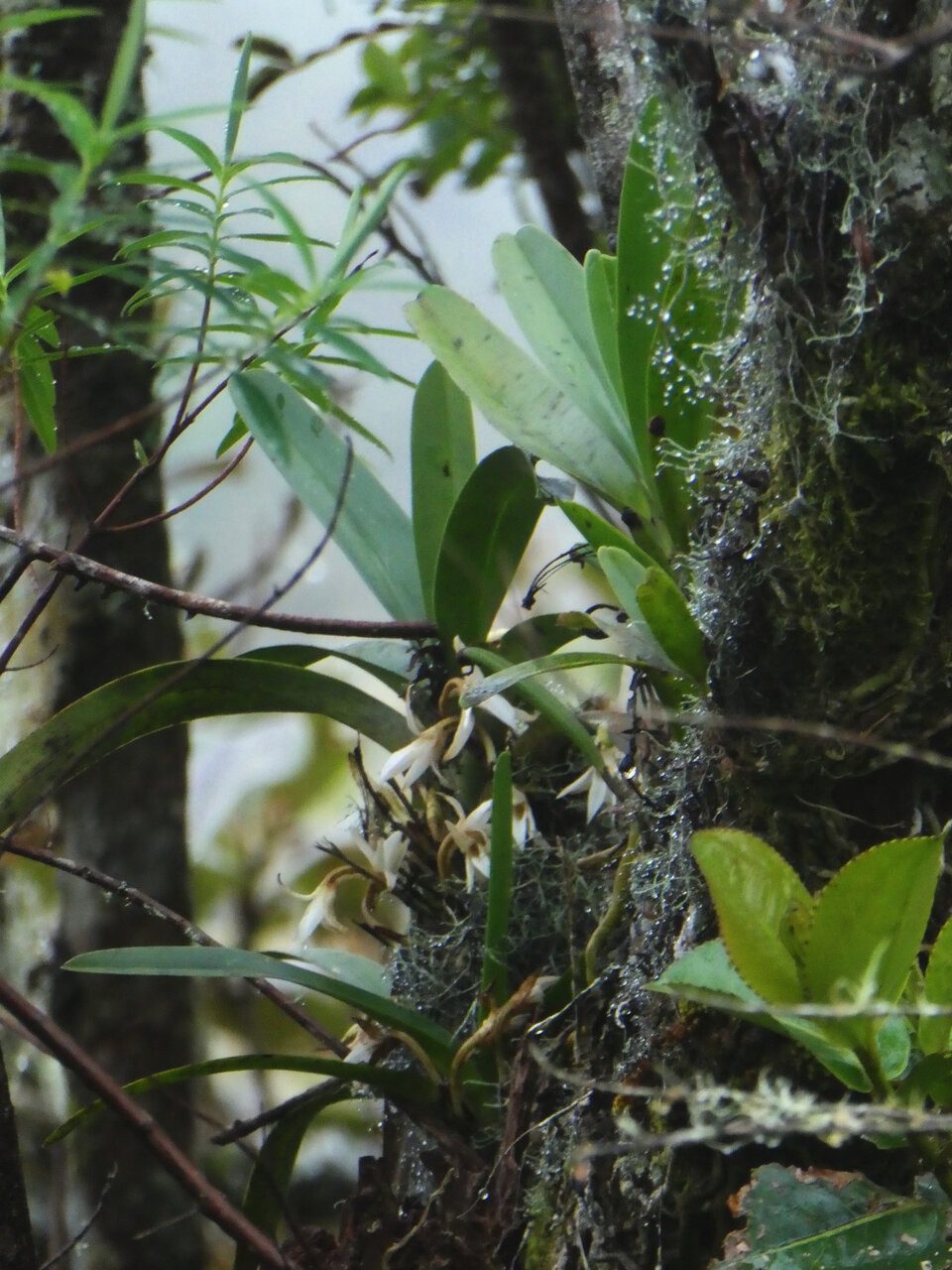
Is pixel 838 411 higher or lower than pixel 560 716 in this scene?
higher

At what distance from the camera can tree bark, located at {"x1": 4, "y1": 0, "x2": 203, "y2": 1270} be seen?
1191 millimetres

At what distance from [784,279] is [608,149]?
0.43 metres

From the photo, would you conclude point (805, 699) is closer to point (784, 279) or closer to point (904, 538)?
point (904, 538)

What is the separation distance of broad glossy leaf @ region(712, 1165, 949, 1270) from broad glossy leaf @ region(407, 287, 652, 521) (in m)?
0.41

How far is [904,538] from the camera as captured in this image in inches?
23.6

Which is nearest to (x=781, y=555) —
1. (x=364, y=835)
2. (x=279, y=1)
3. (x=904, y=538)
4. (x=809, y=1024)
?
(x=904, y=538)

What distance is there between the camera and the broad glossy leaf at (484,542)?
2.56 feet

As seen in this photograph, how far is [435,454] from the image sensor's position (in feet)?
2.92

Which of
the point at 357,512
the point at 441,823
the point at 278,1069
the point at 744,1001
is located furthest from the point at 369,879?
the point at 744,1001

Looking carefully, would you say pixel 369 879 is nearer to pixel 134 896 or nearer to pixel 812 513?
pixel 134 896

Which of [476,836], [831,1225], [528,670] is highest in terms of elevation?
[528,670]

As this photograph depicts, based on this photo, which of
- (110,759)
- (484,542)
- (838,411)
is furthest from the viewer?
(110,759)

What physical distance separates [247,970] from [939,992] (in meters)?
0.40

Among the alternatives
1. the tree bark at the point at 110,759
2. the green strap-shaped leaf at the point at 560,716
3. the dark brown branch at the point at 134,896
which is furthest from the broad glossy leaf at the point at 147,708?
the tree bark at the point at 110,759
